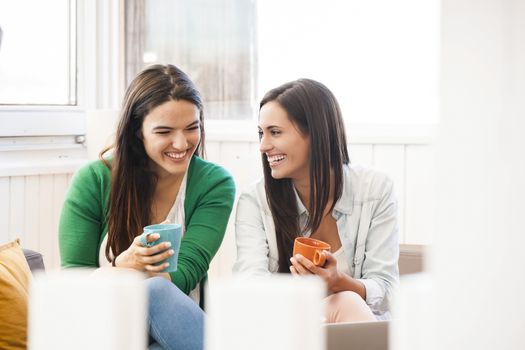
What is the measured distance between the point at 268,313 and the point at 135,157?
70.0 inches

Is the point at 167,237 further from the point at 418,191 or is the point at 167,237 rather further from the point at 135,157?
the point at 418,191

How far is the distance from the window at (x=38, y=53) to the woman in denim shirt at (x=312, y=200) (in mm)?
1590

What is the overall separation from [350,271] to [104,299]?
166 cm

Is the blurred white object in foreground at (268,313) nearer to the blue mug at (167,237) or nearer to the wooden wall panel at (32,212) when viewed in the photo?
the blue mug at (167,237)

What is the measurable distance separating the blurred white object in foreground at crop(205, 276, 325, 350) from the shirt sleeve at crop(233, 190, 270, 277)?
153 centimetres

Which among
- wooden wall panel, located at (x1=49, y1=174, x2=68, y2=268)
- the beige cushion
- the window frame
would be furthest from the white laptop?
the window frame

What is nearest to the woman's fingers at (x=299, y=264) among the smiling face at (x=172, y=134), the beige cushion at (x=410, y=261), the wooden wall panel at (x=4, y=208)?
the smiling face at (x=172, y=134)

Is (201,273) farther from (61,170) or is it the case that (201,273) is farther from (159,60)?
(159,60)

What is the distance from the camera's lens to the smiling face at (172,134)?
200cm

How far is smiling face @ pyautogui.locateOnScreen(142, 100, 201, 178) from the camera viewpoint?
1998 millimetres

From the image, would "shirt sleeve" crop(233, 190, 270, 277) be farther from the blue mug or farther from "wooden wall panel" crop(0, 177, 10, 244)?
"wooden wall panel" crop(0, 177, 10, 244)

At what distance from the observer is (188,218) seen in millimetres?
2076

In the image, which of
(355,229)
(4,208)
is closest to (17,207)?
(4,208)

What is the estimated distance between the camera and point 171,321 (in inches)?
58.5
